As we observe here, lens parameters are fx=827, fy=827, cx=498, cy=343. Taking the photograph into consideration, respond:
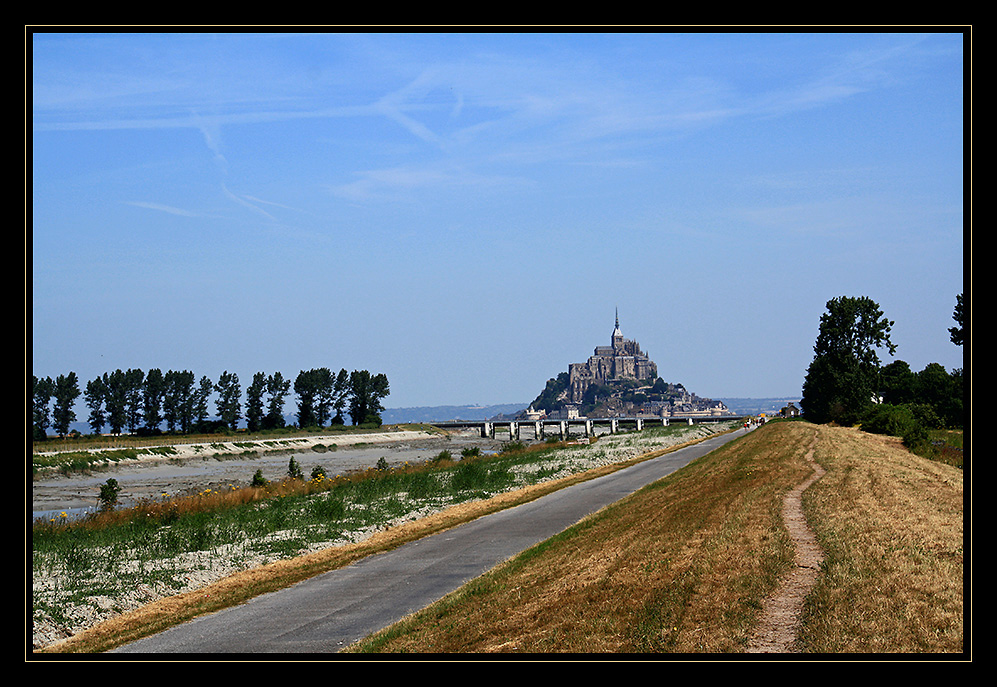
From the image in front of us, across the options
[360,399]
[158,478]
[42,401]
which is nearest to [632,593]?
[158,478]

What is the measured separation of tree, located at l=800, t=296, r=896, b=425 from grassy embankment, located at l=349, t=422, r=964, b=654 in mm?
63937

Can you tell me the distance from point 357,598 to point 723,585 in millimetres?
9295

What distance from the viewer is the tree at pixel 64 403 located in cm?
13950

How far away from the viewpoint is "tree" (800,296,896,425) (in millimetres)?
83750

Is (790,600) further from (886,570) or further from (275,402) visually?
(275,402)

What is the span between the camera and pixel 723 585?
45.8 ft

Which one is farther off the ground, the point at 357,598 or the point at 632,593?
the point at 632,593

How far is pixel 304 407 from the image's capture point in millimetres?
182375

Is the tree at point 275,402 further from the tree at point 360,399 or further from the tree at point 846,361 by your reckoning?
the tree at point 846,361

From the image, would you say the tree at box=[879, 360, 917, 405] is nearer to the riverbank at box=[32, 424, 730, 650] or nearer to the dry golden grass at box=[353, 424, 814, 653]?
the riverbank at box=[32, 424, 730, 650]

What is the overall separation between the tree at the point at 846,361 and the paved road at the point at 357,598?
59.9m
